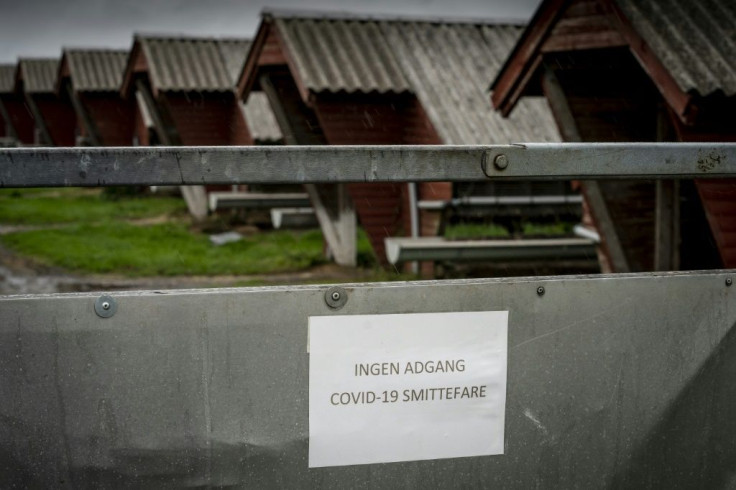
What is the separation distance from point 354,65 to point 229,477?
1098 cm

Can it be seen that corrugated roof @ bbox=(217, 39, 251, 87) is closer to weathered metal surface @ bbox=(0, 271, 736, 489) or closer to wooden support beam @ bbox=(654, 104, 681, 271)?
wooden support beam @ bbox=(654, 104, 681, 271)

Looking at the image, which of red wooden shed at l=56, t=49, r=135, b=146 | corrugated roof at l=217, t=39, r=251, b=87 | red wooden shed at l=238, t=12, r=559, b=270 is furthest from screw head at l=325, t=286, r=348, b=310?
red wooden shed at l=56, t=49, r=135, b=146

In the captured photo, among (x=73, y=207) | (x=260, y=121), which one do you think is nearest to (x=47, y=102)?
(x=73, y=207)

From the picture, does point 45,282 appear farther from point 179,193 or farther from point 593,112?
point 179,193

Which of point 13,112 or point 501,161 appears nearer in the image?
point 501,161

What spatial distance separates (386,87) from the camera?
12.7m

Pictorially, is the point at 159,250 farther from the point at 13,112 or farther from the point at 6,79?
the point at 13,112

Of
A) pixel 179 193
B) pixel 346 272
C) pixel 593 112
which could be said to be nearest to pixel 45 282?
pixel 346 272

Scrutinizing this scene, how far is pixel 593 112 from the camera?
28.0 ft

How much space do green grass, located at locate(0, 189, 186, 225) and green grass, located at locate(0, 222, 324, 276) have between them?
2471 millimetres

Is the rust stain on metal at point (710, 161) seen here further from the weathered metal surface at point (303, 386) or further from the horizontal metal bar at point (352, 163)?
the weathered metal surface at point (303, 386)

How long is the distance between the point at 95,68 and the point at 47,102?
10.8 meters

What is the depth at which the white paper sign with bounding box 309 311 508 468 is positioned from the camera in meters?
2.33

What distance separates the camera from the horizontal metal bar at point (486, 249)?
11.4 metres
